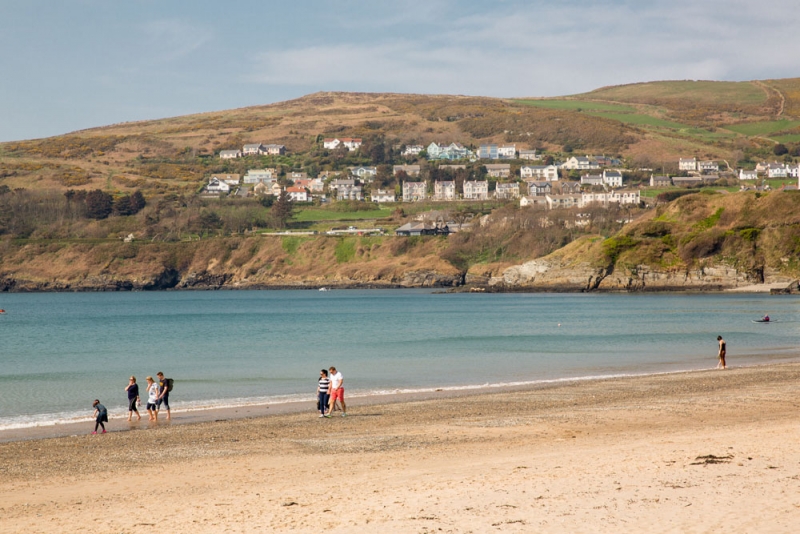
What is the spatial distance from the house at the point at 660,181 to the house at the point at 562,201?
65.8 ft

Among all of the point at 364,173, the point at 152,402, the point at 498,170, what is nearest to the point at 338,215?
the point at 364,173

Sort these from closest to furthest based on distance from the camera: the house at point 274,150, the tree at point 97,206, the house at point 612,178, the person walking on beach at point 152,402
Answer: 1. the person walking on beach at point 152,402
2. the tree at point 97,206
3. the house at point 612,178
4. the house at point 274,150

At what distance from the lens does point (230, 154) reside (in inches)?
7470

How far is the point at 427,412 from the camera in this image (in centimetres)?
1814

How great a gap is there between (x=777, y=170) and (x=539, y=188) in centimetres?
4342

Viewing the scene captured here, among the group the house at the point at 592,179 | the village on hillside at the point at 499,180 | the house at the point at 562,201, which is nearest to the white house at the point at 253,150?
the village on hillside at the point at 499,180

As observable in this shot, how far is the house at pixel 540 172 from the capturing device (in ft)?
526

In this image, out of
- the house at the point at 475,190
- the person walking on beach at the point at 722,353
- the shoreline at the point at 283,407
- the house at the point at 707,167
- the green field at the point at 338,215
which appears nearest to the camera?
the shoreline at the point at 283,407

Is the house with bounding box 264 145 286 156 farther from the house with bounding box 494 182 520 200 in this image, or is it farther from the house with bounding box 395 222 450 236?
the house with bounding box 395 222 450 236

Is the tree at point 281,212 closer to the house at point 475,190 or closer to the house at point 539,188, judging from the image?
the house at point 475,190

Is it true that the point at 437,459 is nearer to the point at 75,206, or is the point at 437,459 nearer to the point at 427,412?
the point at 427,412

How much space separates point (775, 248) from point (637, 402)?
6808 centimetres

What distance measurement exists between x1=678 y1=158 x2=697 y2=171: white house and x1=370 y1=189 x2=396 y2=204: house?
5763cm

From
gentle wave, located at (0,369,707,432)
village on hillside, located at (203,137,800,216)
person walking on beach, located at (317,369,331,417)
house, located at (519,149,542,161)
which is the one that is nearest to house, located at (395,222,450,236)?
village on hillside, located at (203,137,800,216)
